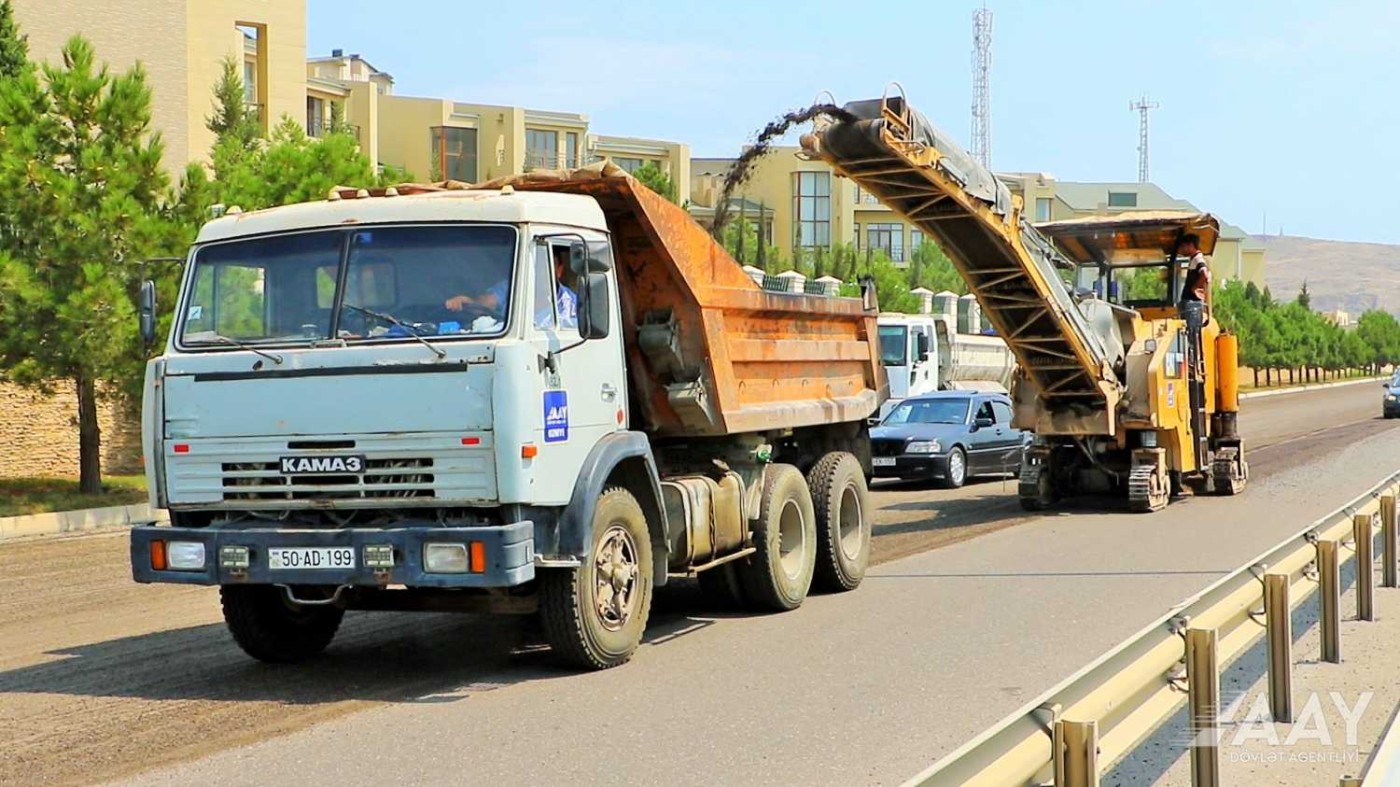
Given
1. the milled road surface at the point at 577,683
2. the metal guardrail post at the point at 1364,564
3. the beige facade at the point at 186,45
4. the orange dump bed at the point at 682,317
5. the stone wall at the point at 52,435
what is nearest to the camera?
the milled road surface at the point at 577,683

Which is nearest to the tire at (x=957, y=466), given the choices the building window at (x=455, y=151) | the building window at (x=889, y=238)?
the building window at (x=455, y=151)

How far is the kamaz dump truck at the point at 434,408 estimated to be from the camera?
26.8ft

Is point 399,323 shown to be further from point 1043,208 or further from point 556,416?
point 1043,208

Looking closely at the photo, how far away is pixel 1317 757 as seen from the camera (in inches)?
279

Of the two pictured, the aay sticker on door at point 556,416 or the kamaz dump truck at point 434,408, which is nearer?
the kamaz dump truck at point 434,408

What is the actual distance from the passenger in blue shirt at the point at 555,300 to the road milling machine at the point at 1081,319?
6.33m

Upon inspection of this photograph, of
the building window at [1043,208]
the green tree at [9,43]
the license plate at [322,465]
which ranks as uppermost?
the building window at [1043,208]

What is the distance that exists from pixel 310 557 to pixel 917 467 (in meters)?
16.4

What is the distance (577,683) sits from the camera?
28.5ft

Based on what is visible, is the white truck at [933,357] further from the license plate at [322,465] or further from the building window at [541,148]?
the building window at [541,148]

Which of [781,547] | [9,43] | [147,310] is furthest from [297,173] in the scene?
[147,310]

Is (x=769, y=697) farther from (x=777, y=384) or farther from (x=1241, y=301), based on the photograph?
(x=1241, y=301)

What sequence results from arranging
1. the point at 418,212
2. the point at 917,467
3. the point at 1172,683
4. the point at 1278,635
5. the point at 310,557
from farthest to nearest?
the point at 917,467, the point at 418,212, the point at 310,557, the point at 1278,635, the point at 1172,683

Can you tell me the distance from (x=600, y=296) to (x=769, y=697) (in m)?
2.40
